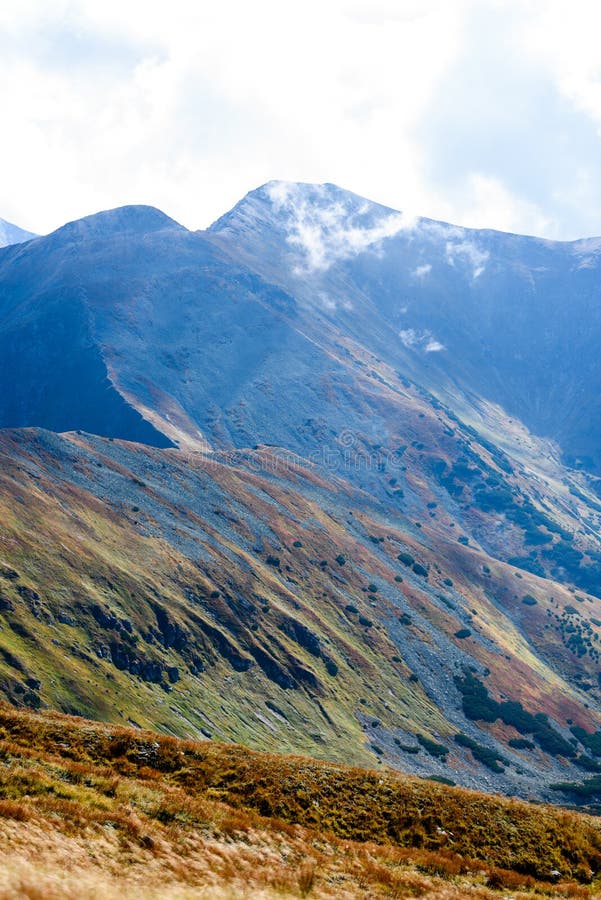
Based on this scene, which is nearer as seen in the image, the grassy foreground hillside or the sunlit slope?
the grassy foreground hillside

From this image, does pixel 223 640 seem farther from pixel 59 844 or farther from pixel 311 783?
pixel 59 844

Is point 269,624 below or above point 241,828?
below

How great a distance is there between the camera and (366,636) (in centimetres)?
11188

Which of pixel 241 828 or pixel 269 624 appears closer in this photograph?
pixel 241 828

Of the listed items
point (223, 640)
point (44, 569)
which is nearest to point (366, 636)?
point (223, 640)

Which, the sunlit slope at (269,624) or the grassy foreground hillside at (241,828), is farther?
the sunlit slope at (269,624)

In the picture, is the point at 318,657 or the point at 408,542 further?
the point at 408,542

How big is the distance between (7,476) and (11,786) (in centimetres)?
7436

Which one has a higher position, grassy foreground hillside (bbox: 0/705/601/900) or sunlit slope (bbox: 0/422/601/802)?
grassy foreground hillside (bbox: 0/705/601/900)

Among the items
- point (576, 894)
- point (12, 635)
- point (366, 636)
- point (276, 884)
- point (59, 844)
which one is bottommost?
point (12, 635)

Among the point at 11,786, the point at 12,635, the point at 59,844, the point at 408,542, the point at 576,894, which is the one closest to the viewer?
the point at 59,844

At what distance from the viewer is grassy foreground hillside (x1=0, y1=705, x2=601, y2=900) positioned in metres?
18.9

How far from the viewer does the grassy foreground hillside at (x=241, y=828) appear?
1886 centimetres

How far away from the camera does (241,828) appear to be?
23.5 meters
